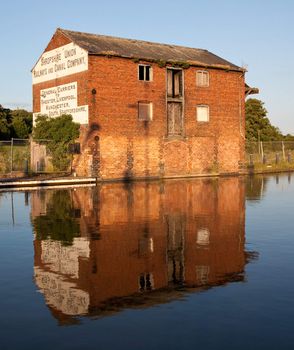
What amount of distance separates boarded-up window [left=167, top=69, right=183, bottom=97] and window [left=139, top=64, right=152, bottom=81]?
1837mm

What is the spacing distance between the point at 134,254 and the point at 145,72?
28063mm

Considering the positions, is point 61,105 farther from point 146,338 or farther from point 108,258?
point 146,338

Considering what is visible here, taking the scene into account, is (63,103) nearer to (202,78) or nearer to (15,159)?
(15,159)

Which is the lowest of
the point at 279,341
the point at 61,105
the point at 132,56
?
the point at 279,341

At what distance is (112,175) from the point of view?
34500mm

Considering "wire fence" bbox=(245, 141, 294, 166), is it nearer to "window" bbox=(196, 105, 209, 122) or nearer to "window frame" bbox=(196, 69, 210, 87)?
"window" bbox=(196, 105, 209, 122)

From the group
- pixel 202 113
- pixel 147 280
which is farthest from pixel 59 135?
pixel 147 280

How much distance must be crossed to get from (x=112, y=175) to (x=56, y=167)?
4089 mm

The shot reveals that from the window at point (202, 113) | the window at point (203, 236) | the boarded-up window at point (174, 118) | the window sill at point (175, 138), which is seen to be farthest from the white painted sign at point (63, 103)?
the window at point (203, 236)

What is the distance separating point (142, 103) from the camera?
119ft

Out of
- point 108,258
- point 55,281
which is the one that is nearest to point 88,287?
point 55,281

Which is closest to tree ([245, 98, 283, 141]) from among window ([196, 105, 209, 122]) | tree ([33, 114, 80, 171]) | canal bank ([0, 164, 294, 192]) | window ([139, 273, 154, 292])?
canal bank ([0, 164, 294, 192])

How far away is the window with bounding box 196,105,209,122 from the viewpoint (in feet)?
129

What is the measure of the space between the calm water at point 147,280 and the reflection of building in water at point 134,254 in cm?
2
